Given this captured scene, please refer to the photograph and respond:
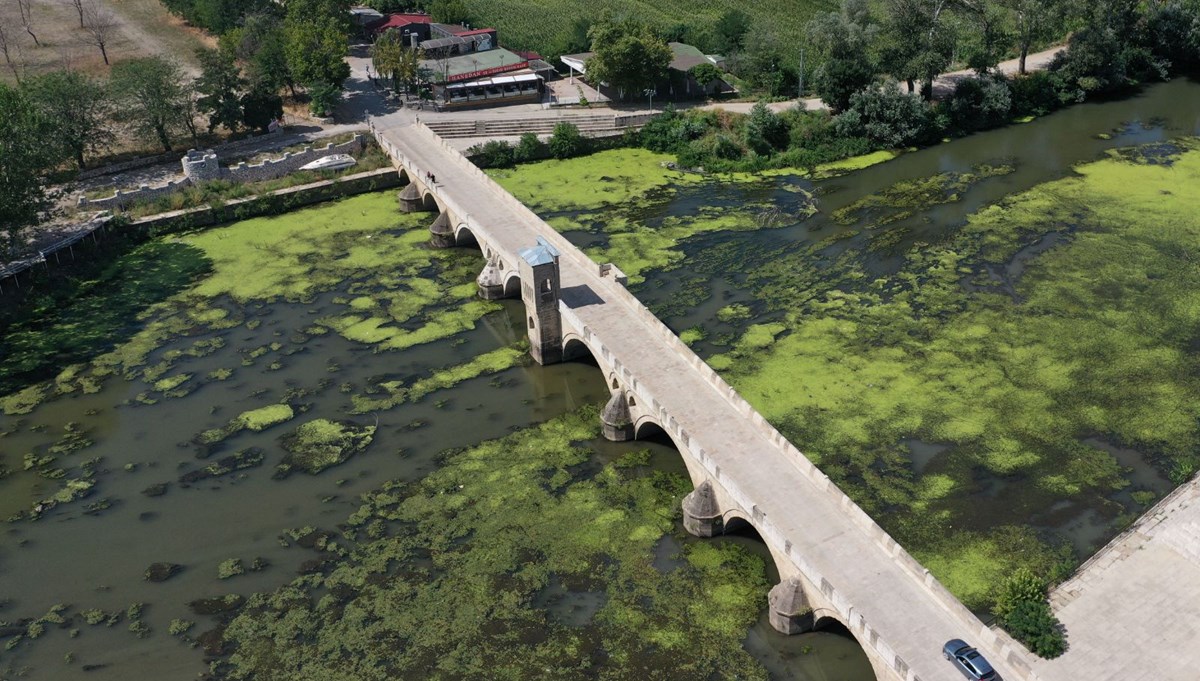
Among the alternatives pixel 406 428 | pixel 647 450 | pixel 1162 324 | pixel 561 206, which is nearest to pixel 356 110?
pixel 561 206

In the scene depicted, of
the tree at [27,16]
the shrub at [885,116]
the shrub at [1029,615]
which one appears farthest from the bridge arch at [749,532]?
the tree at [27,16]

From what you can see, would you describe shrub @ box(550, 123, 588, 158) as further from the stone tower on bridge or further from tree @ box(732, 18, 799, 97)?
the stone tower on bridge

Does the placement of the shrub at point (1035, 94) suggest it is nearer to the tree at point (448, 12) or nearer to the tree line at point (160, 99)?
the tree at point (448, 12)

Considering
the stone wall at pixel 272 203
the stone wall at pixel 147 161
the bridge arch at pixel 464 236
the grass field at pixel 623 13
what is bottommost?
the bridge arch at pixel 464 236

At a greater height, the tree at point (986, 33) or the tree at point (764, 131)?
the tree at point (986, 33)

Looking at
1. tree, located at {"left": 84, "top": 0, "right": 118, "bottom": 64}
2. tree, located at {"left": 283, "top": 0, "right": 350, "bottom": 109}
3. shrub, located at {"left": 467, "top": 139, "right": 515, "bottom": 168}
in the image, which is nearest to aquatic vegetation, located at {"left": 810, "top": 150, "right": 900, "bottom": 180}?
shrub, located at {"left": 467, "top": 139, "right": 515, "bottom": 168}

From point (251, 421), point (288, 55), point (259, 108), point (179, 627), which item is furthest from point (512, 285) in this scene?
point (288, 55)

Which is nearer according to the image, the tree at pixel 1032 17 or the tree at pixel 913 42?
Result: the tree at pixel 913 42
